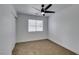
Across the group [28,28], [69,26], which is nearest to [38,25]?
[28,28]

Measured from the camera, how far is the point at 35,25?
6.77 meters

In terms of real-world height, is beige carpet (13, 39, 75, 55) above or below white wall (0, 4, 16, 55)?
below

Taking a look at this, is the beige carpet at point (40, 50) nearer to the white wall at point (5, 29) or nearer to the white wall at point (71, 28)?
the white wall at point (71, 28)

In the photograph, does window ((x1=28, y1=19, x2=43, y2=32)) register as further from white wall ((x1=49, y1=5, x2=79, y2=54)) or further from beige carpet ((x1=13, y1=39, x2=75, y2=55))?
white wall ((x1=49, y1=5, x2=79, y2=54))

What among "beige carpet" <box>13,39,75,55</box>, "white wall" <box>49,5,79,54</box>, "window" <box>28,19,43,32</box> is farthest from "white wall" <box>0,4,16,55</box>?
"window" <box>28,19,43,32</box>

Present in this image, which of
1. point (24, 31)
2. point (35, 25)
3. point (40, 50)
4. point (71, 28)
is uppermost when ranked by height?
point (35, 25)

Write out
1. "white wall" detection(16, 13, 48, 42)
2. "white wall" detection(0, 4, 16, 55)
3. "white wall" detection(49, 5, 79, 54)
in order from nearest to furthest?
"white wall" detection(0, 4, 16, 55) < "white wall" detection(49, 5, 79, 54) < "white wall" detection(16, 13, 48, 42)

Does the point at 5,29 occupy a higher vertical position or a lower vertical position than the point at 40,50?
higher

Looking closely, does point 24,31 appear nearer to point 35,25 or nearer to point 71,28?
point 35,25

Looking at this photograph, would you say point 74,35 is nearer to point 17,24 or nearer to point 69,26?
point 69,26

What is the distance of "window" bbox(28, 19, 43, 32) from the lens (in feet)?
20.9

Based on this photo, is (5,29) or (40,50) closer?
(5,29)

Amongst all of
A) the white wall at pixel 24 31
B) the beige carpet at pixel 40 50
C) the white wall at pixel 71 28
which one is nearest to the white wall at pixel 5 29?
the beige carpet at pixel 40 50

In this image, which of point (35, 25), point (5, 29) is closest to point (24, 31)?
point (35, 25)
